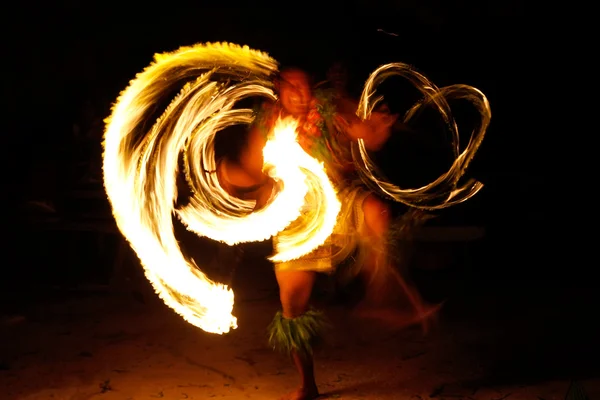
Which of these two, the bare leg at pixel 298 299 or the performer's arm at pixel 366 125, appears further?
the bare leg at pixel 298 299

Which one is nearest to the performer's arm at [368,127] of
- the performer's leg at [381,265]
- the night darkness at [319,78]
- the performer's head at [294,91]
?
the performer's head at [294,91]

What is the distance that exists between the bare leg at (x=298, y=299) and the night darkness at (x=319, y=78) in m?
2.79

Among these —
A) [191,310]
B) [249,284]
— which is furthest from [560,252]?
[191,310]

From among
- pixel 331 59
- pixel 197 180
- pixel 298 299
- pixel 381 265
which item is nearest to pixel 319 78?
pixel 331 59

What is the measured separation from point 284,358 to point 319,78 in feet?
10.1

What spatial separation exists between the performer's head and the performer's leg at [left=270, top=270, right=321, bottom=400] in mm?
912

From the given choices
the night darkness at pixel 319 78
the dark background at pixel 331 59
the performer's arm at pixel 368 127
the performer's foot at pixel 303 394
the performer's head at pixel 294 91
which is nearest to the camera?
the performer's head at pixel 294 91

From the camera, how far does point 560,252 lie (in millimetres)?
8789

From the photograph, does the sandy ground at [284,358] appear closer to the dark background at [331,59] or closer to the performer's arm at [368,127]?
the performer's arm at [368,127]

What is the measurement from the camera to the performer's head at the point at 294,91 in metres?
4.18

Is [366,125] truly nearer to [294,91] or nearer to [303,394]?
[294,91]

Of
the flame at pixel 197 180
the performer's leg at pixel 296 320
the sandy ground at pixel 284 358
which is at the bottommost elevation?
the sandy ground at pixel 284 358

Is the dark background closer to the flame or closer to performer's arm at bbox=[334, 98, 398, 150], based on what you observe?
the flame

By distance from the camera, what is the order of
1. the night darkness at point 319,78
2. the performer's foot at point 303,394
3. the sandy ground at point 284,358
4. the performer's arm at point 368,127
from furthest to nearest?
the night darkness at point 319,78, the sandy ground at point 284,358, the performer's foot at point 303,394, the performer's arm at point 368,127
